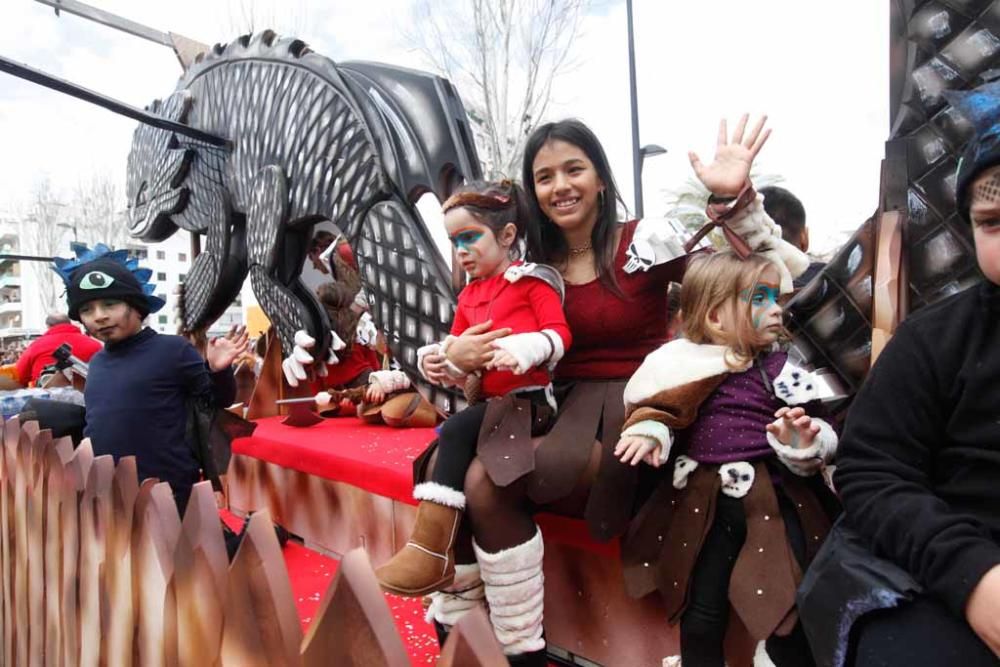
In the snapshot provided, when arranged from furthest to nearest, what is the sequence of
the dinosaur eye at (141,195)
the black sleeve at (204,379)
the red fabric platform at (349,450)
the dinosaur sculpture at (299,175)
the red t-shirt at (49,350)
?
the red t-shirt at (49,350) < the dinosaur eye at (141,195) < the dinosaur sculpture at (299,175) < the red fabric platform at (349,450) < the black sleeve at (204,379)

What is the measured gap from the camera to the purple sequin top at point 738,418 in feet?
3.56

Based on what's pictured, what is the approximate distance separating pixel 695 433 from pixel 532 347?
35 cm

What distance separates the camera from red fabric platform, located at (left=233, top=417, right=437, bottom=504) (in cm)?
213

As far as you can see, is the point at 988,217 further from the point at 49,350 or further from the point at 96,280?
the point at 49,350

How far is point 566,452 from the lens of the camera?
1.26m

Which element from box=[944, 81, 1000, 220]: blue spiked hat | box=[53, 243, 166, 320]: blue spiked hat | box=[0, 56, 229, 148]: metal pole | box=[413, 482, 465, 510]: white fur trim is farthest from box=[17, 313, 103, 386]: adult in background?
box=[944, 81, 1000, 220]: blue spiked hat

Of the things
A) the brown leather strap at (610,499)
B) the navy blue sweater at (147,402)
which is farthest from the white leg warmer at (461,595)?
the navy blue sweater at (147,402)

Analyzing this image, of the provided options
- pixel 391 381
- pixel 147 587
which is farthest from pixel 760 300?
pixel 391 381

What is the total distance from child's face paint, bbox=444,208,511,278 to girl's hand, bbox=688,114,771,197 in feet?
1.59

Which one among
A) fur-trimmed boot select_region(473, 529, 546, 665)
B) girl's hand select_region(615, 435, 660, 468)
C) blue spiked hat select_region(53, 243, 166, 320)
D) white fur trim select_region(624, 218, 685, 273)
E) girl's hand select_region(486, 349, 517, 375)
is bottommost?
fur-trimmed boot select_region(473, 529, 546, 665)

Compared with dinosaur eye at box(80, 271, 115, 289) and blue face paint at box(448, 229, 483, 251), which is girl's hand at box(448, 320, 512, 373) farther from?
dinosaur eye at box(80, 271, 115, 289)

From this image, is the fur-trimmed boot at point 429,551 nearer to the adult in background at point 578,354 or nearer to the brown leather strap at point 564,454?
the adult in background at point 578,354

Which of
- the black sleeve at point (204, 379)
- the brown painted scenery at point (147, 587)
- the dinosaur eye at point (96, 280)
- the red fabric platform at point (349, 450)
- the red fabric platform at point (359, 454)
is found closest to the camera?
the brown painted scenery at point (147, 587)

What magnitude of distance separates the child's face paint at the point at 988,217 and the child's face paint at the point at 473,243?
973 mm
